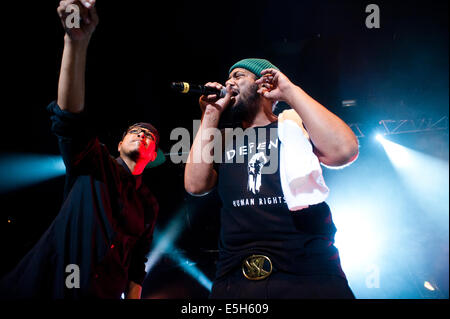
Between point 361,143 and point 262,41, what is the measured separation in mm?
3518

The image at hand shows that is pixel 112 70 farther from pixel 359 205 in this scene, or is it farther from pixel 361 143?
pixel 359 205

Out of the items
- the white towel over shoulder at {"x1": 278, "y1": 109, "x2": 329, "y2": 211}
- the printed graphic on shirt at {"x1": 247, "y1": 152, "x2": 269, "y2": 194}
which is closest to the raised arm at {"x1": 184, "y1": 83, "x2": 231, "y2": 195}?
the printed graphic on shirt at {"x1": 247, "y1": 152, "x2": 269, "y2": 194}

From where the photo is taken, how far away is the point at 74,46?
1169mm

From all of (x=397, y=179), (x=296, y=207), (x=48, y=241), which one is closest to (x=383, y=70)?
(x=397, y=179)

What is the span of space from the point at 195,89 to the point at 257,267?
1048 millimetres

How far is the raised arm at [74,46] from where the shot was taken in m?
1.11

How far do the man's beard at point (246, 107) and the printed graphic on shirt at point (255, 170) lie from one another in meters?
0.38

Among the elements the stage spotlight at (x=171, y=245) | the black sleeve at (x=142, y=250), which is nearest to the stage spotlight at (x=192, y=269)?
the stage spotlight at (x=171, y=245)

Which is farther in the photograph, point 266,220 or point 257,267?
point 266,220

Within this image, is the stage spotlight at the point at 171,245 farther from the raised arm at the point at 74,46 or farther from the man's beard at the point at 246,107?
the raised arm at the point at 74,46

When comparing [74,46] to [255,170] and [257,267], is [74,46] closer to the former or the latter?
[255,170]

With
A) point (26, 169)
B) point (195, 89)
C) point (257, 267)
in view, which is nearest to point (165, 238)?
point (26, 169)

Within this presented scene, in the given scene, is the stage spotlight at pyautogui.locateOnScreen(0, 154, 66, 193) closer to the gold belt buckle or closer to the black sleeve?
the black sleeve

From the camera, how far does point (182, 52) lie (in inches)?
147
